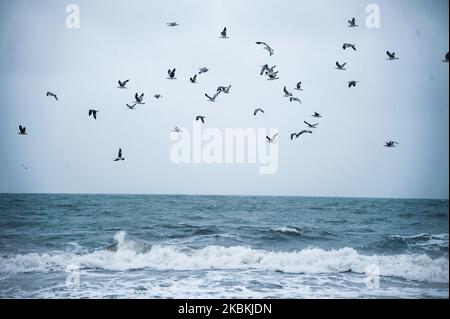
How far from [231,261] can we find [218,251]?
54cm

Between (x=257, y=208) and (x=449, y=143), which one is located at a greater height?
(x=449, y=143)

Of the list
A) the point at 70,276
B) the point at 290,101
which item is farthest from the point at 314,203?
the point at 70,276

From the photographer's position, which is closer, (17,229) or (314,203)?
(17,229)

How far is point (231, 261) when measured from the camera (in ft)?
25.8

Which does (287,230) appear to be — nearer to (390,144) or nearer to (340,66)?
(390,144)

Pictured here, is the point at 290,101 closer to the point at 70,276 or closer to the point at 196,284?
the point at 196,284

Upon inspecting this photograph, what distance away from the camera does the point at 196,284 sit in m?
6.68

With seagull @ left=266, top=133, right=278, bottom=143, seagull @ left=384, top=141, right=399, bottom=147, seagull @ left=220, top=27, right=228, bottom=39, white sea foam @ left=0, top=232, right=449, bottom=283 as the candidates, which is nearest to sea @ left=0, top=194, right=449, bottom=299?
white sea foam @ left=0, top=232, right=449, bottom=283

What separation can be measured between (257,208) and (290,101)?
580 centimetres

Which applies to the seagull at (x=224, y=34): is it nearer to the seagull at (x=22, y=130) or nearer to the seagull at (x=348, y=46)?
the seagull at (x=348, y=46)
